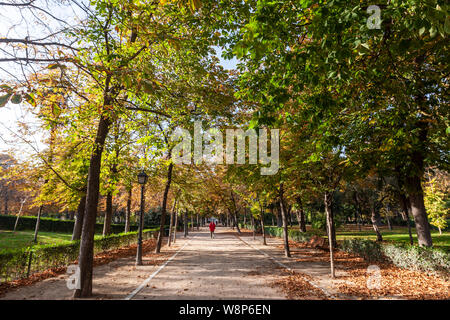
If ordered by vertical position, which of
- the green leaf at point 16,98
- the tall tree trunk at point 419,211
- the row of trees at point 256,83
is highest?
the row of trees at point 256,83

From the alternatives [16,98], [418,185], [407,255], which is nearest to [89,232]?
[16,98]

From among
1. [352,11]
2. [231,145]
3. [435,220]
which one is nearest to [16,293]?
[231,145]

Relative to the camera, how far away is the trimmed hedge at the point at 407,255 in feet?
27.5

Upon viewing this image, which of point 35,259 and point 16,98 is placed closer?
point 16,98

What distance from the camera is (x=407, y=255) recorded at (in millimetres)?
9898

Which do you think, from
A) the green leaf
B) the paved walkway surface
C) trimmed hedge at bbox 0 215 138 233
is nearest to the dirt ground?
the paved walkway surface

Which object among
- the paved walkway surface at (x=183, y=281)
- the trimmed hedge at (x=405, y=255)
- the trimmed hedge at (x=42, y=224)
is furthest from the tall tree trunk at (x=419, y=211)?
the trimmed hedge at (x=42, y=224)

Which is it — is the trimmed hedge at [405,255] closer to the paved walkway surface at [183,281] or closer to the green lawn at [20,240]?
the paved walkway surface at [183,281]

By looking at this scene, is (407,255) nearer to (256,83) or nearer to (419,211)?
(419,211)

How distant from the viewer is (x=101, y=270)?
10445 mm

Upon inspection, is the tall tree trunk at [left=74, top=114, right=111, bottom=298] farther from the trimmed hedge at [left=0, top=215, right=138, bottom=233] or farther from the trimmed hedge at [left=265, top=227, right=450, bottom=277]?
the trimmed hedge at [left=0, top=215, right=138, bottom=233]

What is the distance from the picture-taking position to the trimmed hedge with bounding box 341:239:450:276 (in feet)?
27.5

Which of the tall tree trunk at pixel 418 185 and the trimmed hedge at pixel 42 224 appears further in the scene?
the trimmed hedge at pixel 42 224
